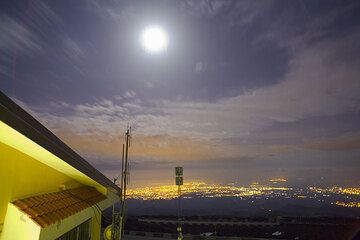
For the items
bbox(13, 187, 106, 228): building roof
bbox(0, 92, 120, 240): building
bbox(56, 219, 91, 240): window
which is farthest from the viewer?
bbox(56, 219, 91, 240): window

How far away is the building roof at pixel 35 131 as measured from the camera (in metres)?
3.49

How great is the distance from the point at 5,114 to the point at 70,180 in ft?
15.5

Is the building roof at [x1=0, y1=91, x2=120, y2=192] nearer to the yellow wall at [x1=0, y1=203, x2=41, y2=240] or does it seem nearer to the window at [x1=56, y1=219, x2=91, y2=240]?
the yellow wall at [x1=0, y1=203, x2=41, y2=240]

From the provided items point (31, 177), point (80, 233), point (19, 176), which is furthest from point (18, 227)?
point (80, 233)

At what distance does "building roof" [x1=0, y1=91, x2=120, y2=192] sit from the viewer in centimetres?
349

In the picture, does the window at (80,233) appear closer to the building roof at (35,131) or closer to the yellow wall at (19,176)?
the yellow wall at (19,176)

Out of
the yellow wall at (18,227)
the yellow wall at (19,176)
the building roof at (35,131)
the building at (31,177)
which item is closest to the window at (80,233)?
the building at (31,177)

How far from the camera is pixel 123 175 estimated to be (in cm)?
1012

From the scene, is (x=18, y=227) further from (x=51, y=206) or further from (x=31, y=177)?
(x=31, y=177)

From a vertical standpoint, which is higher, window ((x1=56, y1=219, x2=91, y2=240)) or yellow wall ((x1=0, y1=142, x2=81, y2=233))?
yellow wall ((x1=0, y1=142, x2=81, y2=233))

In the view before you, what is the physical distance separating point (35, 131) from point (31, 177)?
64.3 inches

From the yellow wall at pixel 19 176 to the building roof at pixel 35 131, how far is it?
1.75 ft

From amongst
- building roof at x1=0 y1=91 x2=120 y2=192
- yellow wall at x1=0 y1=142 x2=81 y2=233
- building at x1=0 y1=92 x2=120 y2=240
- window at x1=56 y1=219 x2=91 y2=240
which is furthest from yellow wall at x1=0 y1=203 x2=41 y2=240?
window at x1=56 y1=219 x2=91 y2=240

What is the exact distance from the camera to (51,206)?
543 centimetres
